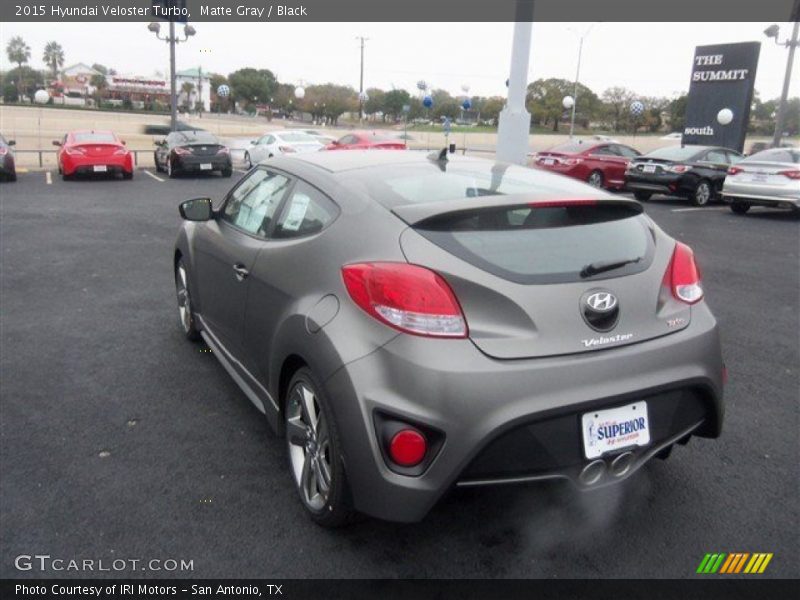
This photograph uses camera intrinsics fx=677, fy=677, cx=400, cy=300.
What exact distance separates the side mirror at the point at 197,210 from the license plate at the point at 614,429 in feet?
8.84

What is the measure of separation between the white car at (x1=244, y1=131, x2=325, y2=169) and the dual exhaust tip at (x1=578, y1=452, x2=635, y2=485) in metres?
19.3

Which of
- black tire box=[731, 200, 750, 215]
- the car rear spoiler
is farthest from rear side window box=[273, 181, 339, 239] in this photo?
black tire box=[731, 200, 750, 215]

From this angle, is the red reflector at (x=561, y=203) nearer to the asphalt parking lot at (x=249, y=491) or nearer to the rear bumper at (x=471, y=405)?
the rear bumper at (x=471, y=405)

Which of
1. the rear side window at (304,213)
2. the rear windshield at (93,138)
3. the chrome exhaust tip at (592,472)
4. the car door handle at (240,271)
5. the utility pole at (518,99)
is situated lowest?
the chrome exhaust tip at (592,472)

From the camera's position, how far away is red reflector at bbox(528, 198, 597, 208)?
2.76m

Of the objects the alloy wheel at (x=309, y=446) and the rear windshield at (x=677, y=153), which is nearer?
the alloy wheel at (x=309, y=446)

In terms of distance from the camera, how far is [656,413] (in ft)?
8.61

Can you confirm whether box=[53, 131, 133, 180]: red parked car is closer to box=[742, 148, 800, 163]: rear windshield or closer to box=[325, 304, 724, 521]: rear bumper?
box=[742, 148, 800, 163]: rear windshield

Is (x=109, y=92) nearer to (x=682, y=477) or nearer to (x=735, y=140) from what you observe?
(x=735, y=140)

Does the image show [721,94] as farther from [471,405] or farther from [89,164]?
[471,405]

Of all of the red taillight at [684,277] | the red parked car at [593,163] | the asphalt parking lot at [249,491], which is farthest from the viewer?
the red parked car at [593,163]

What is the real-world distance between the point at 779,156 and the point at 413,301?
14.6 meters

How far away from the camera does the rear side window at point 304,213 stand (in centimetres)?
302

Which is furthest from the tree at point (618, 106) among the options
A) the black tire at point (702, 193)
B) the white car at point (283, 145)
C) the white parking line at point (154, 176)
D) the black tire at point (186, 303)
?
the black tire at point (186, 303)
